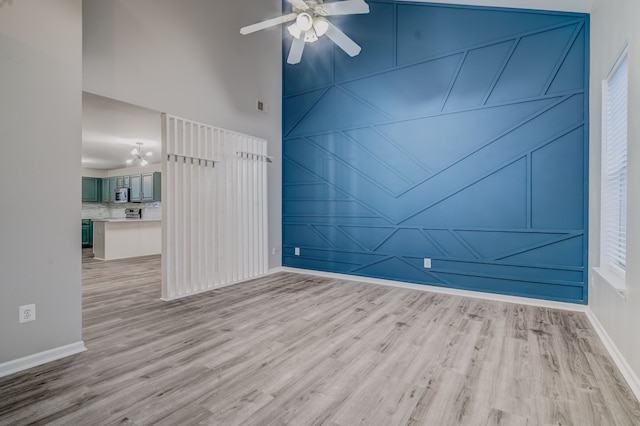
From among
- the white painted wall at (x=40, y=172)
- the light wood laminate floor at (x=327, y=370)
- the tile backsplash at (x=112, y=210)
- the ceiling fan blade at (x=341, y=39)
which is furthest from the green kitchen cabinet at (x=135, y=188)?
the ceiling fan blade at (x=341, y=39)

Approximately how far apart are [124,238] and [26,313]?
572 centimetres

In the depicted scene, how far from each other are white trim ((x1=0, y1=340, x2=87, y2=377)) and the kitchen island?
213 inches

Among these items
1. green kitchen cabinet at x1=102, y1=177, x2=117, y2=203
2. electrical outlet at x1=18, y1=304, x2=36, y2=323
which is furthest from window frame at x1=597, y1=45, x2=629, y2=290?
green kitchen cabinet at x1=102, y1=177, x2=117, y2=203

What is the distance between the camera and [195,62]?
4281 millimetres

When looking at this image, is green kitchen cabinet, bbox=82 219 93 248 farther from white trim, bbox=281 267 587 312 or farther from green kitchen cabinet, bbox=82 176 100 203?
white trim, bbox=281 267 587 312

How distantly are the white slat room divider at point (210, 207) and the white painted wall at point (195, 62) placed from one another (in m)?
0.30

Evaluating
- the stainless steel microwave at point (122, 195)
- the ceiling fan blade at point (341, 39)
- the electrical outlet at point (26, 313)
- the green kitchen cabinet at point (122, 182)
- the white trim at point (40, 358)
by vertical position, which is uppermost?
the ceiling fan blade at point (341, 39)

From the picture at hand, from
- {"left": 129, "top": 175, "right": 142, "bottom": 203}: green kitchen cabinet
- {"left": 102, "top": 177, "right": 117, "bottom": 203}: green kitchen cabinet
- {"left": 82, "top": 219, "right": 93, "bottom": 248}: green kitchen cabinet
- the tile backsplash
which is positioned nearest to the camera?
{"left": 129, "top": 175, "right": 142, "bottom": 203}: green kitchen cabinet

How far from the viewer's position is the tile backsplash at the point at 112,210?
32.4 ft

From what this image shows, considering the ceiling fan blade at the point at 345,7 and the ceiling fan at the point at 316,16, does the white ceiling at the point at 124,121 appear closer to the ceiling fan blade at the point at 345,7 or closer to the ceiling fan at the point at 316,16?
the ceiling fan at the point at 316,16

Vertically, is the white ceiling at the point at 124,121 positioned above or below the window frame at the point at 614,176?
above

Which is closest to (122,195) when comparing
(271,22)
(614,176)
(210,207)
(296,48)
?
(210,207)

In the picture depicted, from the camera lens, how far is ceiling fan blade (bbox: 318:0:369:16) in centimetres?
275

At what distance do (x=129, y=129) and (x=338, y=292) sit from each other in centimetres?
420
